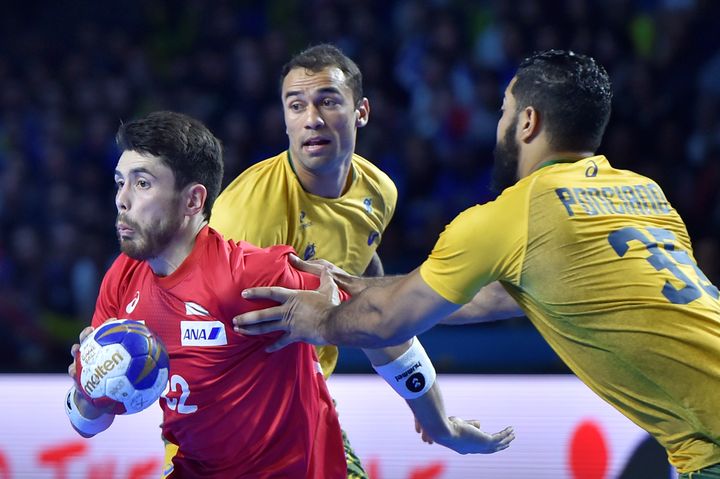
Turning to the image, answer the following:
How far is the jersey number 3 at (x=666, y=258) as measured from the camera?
2.78 meters

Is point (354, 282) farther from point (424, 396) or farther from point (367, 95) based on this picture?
point (367, 95)

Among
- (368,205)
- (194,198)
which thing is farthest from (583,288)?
(368,205)

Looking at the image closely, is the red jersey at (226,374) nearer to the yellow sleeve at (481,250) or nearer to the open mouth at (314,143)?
the yellow sleeve at (481,250)

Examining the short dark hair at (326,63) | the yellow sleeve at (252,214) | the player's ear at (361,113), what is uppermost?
the short dark hair at (326,63)

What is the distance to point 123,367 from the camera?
275 cm

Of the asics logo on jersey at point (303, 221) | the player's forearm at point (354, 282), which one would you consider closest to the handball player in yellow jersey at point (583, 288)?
the player's forearm at point (354, 282)

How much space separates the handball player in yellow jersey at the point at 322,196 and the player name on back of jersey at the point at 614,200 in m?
0.95

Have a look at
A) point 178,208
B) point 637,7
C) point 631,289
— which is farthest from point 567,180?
point 637,7

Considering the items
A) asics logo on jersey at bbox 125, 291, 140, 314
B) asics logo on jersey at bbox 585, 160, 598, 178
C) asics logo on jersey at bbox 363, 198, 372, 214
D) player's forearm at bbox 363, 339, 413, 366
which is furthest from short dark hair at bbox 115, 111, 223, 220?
asics logo on jersey at bbox 585, 160, 598, 178

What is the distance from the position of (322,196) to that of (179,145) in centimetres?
98

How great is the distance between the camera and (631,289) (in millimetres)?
2777

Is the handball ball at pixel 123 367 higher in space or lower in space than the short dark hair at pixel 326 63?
lower

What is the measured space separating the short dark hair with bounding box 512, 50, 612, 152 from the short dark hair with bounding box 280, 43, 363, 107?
1.07 meters

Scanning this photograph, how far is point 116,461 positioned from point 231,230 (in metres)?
1.44
